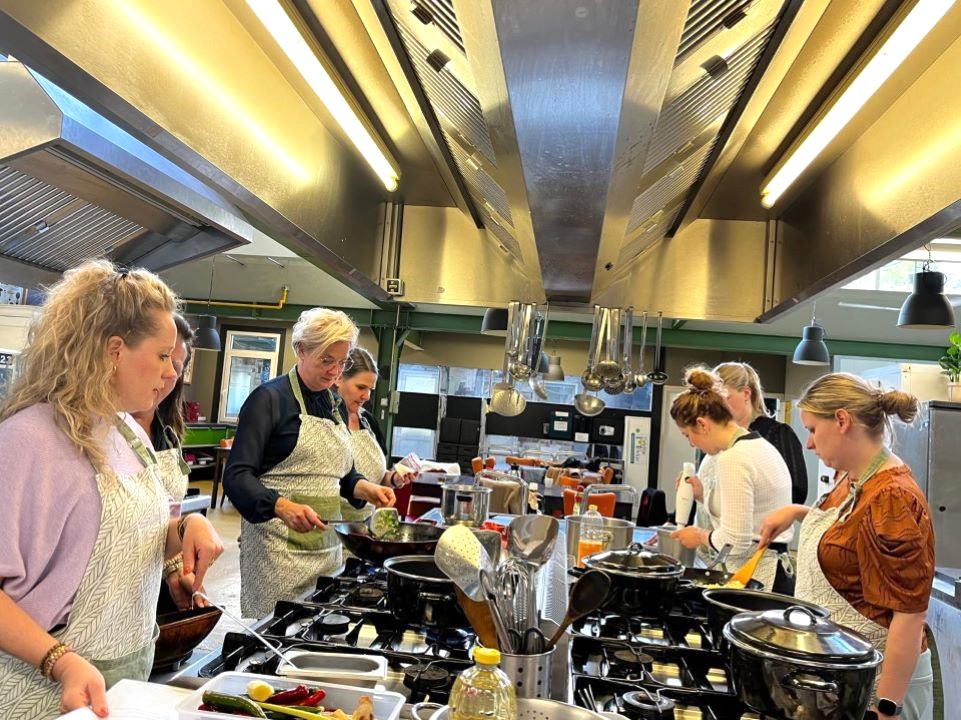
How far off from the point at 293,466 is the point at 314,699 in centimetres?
154

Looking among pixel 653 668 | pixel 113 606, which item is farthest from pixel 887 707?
pixel 113 606

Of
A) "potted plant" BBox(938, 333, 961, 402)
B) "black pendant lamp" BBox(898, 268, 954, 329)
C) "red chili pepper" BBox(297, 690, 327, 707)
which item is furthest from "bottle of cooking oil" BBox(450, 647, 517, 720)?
"potted plant" BBox(938, 333, 961, 402)

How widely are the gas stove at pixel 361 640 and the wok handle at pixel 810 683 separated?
581 millimetres

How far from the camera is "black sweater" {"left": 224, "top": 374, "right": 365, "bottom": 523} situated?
2311 mm

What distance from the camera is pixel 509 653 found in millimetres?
1135

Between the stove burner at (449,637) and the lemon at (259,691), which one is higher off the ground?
the lemon at (259,691)

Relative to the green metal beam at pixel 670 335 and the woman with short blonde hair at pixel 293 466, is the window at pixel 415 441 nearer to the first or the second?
the green metal beam at pixel 670 335

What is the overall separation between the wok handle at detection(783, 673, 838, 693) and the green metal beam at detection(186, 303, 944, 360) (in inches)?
328

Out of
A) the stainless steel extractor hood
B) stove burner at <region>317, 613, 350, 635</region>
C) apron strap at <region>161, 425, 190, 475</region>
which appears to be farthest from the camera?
apron strap at <region>161, 425, 190, 475</region>

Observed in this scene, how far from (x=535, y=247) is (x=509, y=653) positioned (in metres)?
1.83

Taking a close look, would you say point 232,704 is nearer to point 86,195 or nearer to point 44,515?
point 44,515

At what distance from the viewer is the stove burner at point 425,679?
128 centimetres

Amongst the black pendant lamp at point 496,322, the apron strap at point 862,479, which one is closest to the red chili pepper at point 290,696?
the apron strap at point 862,479

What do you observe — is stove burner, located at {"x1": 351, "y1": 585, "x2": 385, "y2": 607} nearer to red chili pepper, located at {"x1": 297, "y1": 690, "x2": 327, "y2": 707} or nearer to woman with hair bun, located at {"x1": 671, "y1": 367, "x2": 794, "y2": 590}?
Answer: red chili pepper, located at {"x1": 297, "y1": 690, "x2": 327, "y2": 707}
